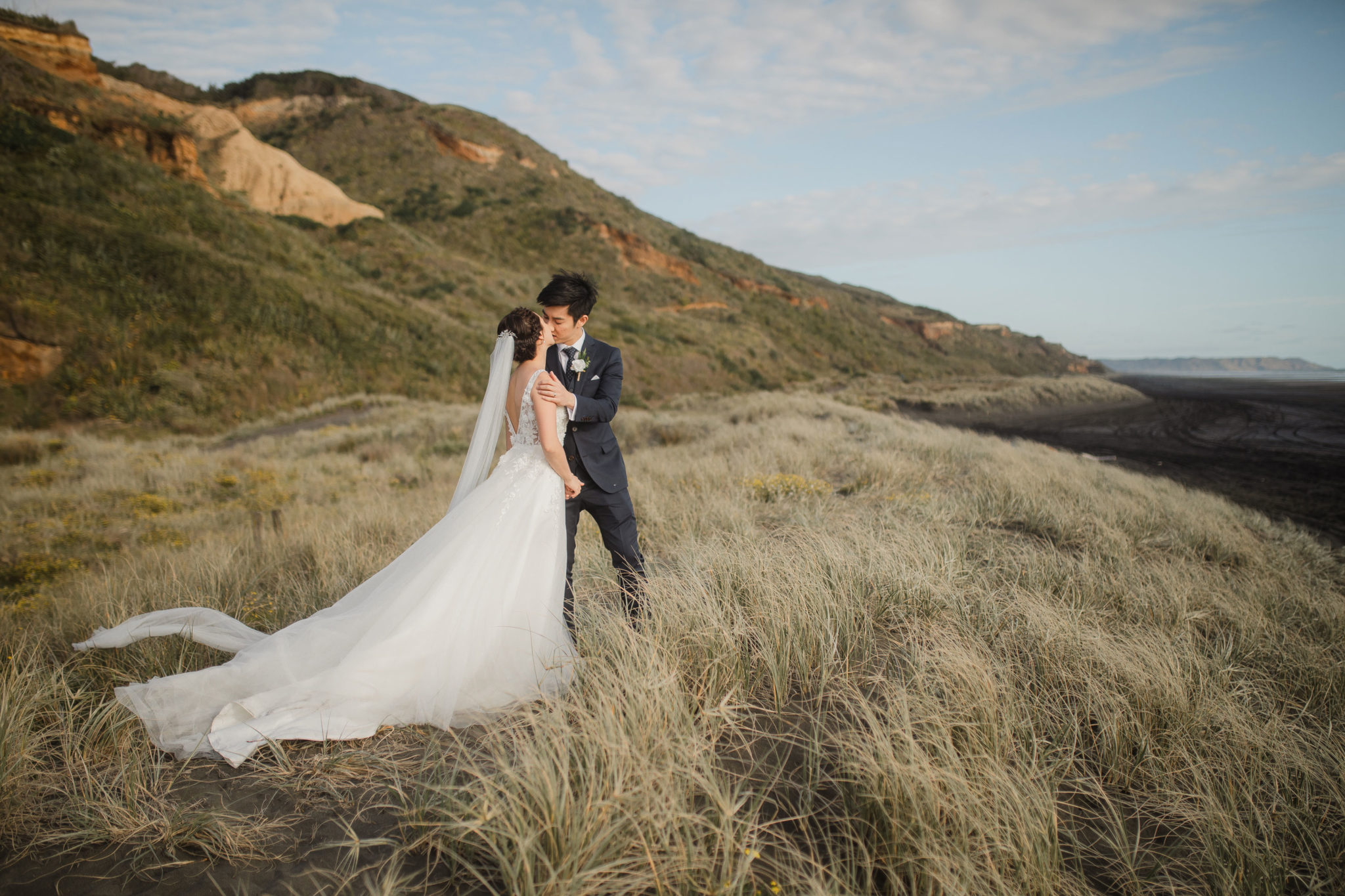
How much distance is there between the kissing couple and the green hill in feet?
57.3

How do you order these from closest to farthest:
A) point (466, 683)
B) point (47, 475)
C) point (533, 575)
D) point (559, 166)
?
point (466, 683), point (533, 575), point (47, 475), point (559, 166)

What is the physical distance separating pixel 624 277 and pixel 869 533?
4291 centimetres

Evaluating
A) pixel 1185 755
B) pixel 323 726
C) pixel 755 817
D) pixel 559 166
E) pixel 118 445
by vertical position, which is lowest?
pixel 118 445

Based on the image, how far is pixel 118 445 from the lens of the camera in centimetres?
1269

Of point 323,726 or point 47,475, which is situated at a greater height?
point 323,726

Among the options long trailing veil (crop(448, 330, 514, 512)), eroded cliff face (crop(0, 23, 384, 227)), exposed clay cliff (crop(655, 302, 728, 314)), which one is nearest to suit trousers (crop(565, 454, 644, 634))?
long trailing veil (crop(448, 330, 514, 512))

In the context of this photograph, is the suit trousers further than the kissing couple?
Yes

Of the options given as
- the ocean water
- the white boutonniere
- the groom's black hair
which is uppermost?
the ocean water

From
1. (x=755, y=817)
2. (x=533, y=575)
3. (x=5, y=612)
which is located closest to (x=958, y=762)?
(x=755, y=817)

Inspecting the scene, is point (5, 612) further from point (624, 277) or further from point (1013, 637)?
point (624, 277)

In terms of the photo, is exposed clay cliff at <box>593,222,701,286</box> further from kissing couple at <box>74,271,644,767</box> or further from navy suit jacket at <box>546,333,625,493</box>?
kissing couple at <box>74,271,644,767</box>

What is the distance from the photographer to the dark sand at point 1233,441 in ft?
31.5

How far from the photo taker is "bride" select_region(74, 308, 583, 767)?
2.63 metres

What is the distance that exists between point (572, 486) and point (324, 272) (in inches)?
1142
